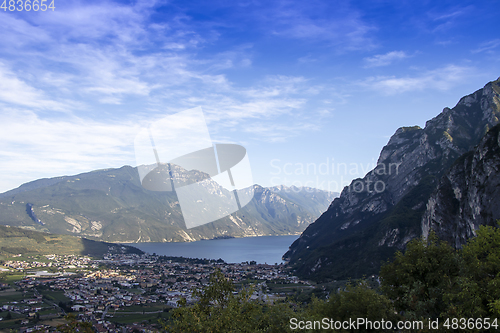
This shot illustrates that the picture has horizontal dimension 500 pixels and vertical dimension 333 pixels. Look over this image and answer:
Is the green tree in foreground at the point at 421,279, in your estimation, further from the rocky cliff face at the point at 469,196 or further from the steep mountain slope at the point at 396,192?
the steep mountain slope at the point at 396,192

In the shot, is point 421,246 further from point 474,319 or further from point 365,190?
point 365,190

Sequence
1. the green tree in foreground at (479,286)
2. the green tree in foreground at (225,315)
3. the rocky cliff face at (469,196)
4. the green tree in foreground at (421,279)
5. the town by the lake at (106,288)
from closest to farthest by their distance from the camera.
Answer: the green tree in foreground at (225,315), the green tree in foreground at (479,286), the green tree in foreground at (421,279), the rocky cliff face at (469,196), the town by the lake at (106,288)

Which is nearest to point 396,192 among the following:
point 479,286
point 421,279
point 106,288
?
point 106,288

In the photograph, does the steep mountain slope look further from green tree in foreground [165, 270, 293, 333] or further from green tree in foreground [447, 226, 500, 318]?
green tree in foreground [165, 270, 293, 333]

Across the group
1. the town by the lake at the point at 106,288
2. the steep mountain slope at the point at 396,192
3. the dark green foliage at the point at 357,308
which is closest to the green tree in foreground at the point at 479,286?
the dark green foliage at the point at 357,308

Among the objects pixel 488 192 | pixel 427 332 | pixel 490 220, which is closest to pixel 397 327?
pixel 427 332

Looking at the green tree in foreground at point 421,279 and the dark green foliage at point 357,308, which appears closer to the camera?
the dark green foliage at point 357,308
